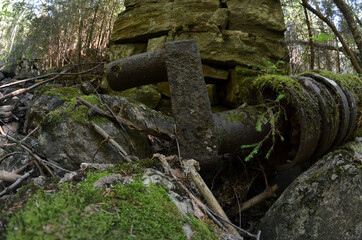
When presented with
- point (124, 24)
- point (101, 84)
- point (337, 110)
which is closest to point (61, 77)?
point (101, 84)

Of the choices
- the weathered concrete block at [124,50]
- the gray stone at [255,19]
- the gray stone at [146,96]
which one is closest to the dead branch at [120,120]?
the gray stone at [146,96]

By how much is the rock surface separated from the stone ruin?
193 centimetres

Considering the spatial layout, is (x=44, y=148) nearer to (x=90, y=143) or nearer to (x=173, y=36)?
(x=90, y=143)

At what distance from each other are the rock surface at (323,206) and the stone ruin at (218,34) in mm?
1933

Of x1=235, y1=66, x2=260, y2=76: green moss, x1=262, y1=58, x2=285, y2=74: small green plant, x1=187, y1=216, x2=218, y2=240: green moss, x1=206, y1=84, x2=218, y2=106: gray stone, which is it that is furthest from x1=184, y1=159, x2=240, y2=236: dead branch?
x1=235, y1=66, x2=260, y2=76: green moss

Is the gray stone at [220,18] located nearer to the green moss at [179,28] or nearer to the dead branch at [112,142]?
the green moss at [179,28]

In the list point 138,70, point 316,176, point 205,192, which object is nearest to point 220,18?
point 138,70

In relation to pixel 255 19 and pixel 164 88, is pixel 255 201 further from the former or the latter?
pixel 255 19

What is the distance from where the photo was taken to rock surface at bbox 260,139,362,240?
1481mm

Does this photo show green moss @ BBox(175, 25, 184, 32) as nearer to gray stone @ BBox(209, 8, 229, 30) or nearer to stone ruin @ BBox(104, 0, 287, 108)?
stone ruin @ BBox(104, 0, 287, 108)

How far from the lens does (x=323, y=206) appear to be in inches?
63.2

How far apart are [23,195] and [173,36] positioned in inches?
127

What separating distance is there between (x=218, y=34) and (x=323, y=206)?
2818 mm

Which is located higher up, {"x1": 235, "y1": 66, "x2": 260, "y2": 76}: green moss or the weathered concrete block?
the weathered concrete block
